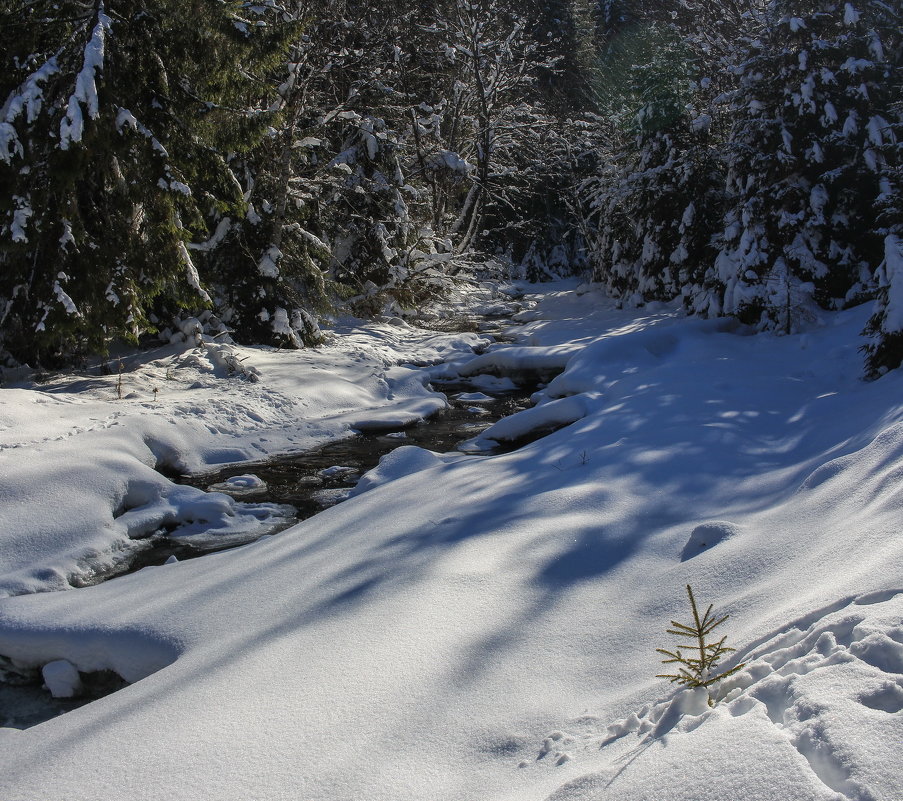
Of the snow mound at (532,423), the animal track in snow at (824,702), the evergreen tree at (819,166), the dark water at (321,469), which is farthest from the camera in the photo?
the evergreen tree at (819,166)

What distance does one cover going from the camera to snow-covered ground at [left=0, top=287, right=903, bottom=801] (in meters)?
2.05

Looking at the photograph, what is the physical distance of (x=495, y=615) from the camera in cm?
341

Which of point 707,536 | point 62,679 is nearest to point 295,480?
point 62,679

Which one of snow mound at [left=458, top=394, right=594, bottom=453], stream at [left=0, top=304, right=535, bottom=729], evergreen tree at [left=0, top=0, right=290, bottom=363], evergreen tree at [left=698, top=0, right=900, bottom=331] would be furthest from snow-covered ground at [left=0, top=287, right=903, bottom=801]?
evergreen tree at [left=698, top=0, right=900, bottom=331]

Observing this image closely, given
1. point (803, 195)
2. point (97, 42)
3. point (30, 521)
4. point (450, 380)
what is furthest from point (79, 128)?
point (803, 195)

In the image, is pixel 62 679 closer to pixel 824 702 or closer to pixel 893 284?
pixel 824 702

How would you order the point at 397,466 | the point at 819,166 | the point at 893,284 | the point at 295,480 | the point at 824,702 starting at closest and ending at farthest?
the point at 824,702, the point at 397,466, the point at 295,480, the point at 893,284, the point at 819,166

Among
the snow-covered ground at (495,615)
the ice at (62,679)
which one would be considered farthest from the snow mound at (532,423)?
the ice at (62,679)

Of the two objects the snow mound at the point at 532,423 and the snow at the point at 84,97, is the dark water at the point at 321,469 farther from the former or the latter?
the snow at the point at 84,97

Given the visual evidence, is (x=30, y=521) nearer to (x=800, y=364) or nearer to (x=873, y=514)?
(x=873, y=514)

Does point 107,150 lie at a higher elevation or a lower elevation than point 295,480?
higher

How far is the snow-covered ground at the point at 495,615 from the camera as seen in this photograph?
2.05 meters

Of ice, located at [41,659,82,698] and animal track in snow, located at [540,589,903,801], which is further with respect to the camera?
ice, located at [41,659,82,698]

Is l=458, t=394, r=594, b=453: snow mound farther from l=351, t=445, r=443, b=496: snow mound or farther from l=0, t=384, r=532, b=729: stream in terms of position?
Result: l=351, t=445, r=443, b=496: snow mound
